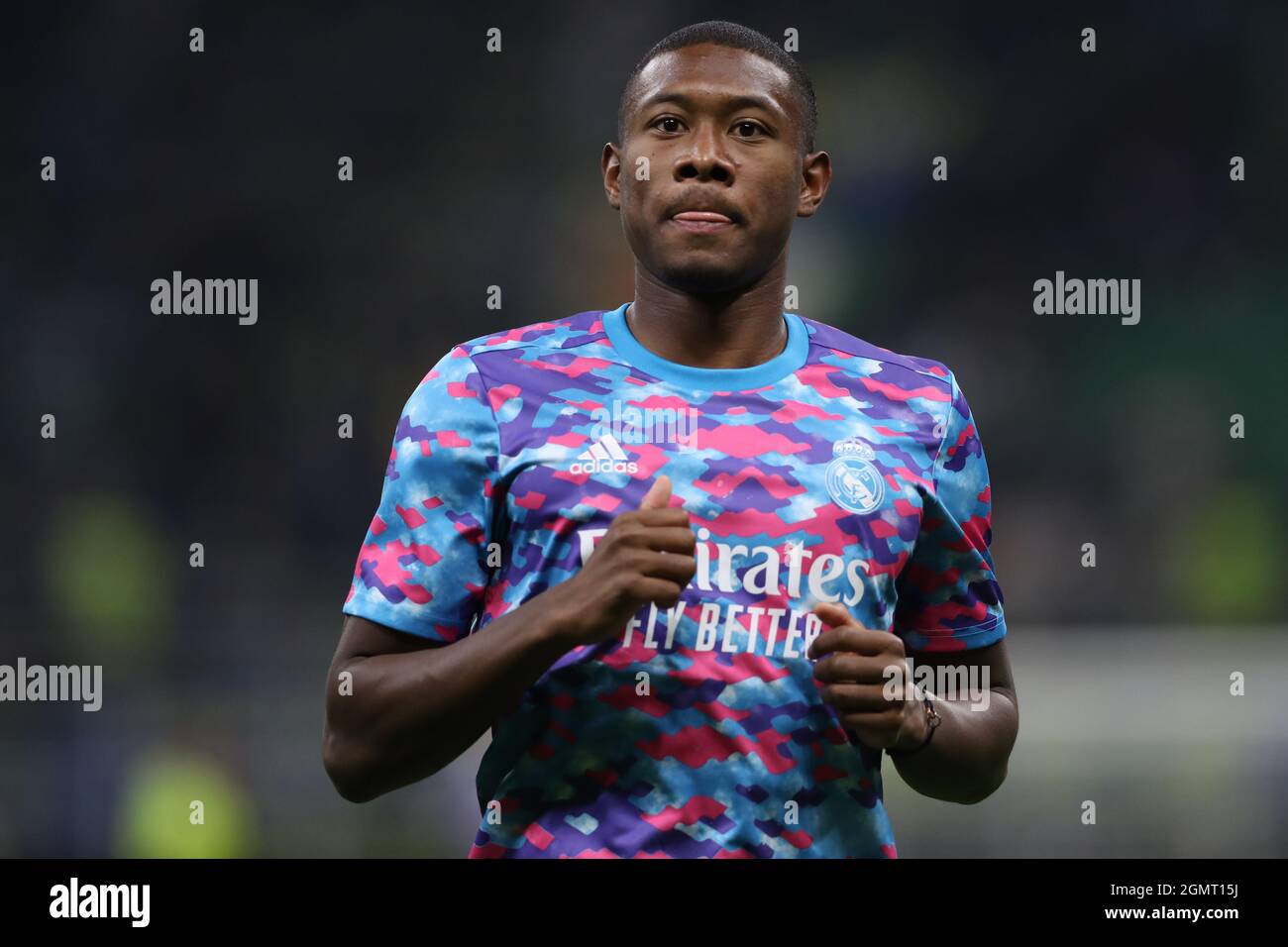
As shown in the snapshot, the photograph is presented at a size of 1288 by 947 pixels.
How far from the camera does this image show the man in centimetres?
229

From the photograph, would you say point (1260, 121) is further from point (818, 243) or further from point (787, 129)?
point (787, 129)

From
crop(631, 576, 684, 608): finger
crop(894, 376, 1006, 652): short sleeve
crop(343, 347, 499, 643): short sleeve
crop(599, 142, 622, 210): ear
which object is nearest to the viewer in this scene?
crop(631, 576, 684, 608): finger

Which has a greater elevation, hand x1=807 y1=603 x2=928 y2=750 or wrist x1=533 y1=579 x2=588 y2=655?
wrist x1=533 y1=579 x2=588 y2=655

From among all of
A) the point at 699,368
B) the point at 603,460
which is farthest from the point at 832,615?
the point at 699,368

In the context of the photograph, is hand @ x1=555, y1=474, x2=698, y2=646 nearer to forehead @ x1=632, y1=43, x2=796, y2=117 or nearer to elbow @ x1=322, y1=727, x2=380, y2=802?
elbow @ x1=322, y1=727, x2=380, y2=802

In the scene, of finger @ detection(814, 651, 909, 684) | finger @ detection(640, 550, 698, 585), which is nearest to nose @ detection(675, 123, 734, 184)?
finger @ detection(640, 550, 698, 585)

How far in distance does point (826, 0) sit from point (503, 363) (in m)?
6.18

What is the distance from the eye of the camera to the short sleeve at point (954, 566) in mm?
2633

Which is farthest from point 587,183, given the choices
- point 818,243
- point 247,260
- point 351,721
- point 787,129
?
point 351,721

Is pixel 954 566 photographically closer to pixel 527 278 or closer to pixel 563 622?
pixel 563 622

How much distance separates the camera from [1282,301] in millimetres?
8539

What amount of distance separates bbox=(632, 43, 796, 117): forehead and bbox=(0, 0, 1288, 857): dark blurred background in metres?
4.41

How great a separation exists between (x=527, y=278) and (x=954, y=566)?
5452 mm

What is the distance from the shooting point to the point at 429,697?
228cm
